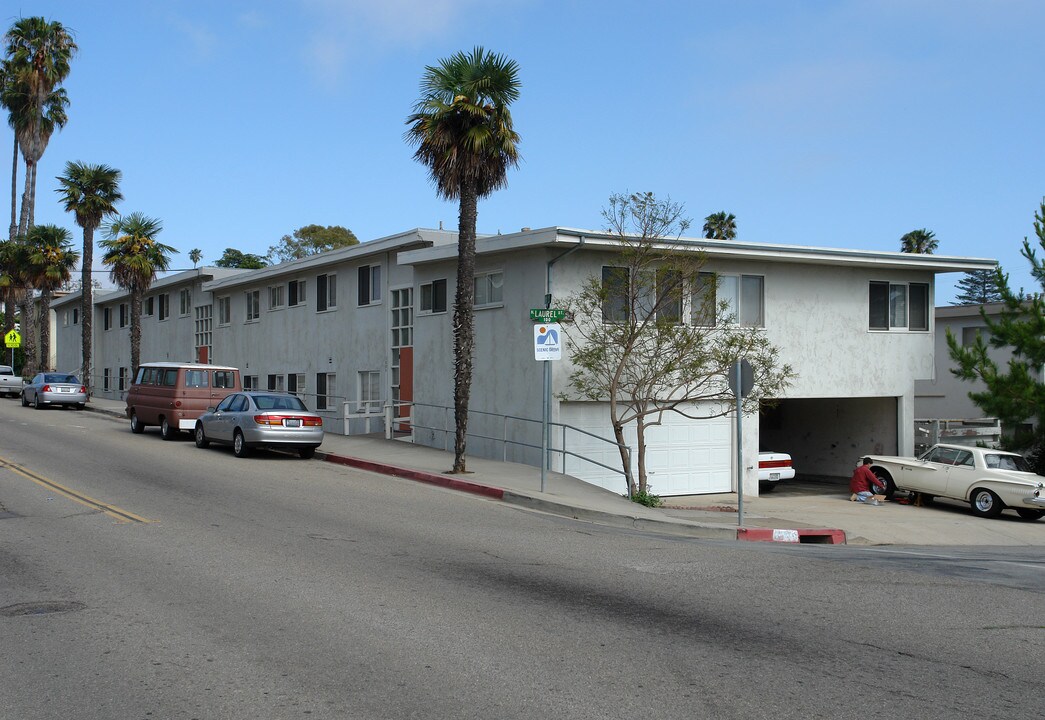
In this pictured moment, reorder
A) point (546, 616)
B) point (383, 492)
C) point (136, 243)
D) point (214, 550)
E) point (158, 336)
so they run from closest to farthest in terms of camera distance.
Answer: point (546, 616) → point (214, 550) → point (383, 492) → point (136, 243) → point (158, 336)

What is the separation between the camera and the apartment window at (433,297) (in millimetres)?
24453

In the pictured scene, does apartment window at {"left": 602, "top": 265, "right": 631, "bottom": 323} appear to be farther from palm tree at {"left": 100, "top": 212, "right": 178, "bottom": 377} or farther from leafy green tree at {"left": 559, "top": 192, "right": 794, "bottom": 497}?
palm tree at {"left": 100, "top": 212, "right": 178, "bottom": 377}

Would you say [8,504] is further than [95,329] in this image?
No

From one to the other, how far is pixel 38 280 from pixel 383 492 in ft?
118

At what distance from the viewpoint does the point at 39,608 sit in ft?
26.8

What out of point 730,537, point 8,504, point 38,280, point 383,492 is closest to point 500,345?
point 383,492

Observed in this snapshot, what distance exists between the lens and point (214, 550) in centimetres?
1075

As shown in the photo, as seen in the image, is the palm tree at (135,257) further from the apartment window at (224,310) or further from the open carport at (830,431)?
the open carport at (830,431)

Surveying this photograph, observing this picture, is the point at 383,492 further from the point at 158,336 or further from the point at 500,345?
the point at 158,336

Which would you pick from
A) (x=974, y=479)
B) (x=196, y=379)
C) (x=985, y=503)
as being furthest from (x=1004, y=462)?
(x=196, y=379)

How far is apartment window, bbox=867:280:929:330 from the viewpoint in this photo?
85.6 feet

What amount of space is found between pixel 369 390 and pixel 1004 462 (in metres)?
16.7

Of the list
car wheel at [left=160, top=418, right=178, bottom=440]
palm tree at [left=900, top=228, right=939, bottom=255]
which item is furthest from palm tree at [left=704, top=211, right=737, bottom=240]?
car wheel at [left=160, top=418, right=178, bottom=440]

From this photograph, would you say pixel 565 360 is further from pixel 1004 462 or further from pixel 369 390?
pixel 1004 462
